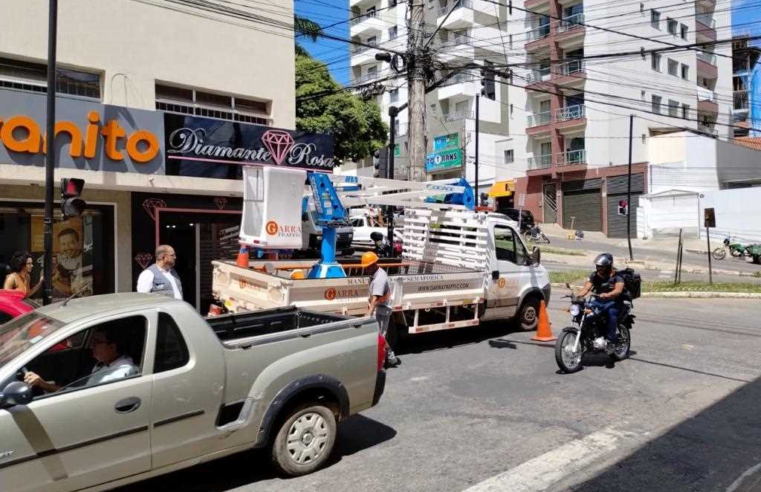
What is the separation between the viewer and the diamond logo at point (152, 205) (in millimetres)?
12010

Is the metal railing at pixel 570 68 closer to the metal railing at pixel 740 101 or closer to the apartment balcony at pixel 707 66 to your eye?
the apartment balcony at pixel 707 66

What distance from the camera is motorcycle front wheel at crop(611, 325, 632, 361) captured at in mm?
8523

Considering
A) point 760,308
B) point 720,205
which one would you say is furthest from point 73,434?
point 720,205

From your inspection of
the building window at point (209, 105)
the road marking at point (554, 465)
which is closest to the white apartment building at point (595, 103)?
the building window at point (209, 105)

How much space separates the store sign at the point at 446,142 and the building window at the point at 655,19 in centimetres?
1641

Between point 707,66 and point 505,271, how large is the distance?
49.7 meters

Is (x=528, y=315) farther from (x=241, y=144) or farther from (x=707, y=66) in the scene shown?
(x=707, y=66)

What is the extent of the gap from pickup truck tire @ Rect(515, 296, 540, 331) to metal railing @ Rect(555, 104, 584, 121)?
34.9 metres

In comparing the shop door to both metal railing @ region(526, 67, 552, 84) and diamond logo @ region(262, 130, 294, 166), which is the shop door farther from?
diamond logo @ region(262, 130, 294, 166)

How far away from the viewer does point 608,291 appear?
820cm

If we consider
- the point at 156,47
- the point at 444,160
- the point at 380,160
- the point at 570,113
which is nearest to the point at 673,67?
the point at 570,113

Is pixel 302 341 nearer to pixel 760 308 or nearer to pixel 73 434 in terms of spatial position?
pixel 73 434

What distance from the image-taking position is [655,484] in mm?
4566

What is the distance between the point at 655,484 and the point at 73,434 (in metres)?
4.14
